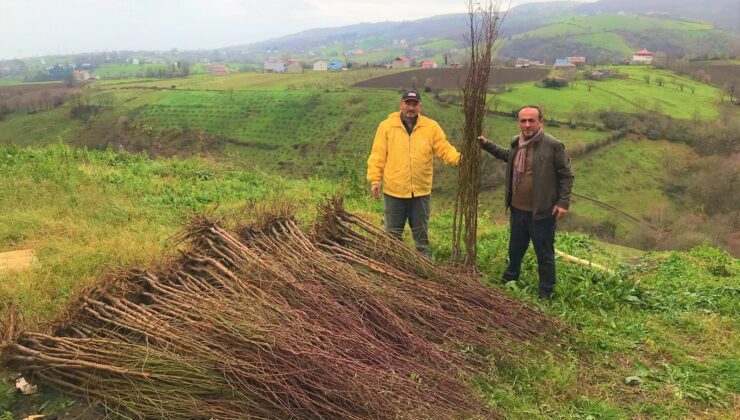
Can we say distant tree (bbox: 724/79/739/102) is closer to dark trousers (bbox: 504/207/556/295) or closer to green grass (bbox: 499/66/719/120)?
green grass (bbox: 499/66/719/120)

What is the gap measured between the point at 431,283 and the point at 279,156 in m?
44.2

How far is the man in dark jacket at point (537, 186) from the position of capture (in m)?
4.25

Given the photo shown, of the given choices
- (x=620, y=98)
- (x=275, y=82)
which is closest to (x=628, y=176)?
(x=620, y=98)

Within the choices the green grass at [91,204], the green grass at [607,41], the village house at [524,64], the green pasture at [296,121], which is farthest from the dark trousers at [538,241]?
the green grass at [607,41]

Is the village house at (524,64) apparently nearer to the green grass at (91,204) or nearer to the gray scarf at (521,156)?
the green grass at (91,204)

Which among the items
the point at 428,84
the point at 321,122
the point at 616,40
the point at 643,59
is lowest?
the point at 321,122

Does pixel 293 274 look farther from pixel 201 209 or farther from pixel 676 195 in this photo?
pixel 676 195

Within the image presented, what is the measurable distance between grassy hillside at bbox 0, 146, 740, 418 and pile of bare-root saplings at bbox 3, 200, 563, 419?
279mm

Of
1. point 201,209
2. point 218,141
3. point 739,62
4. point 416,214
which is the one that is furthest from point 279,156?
point 739,62

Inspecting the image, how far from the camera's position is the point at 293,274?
3.79m

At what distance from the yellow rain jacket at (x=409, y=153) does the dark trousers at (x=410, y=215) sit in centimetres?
12

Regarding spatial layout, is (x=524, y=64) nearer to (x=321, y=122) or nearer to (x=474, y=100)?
(x=321, y=122)

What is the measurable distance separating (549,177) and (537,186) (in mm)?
129

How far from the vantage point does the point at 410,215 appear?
5.00 meters
